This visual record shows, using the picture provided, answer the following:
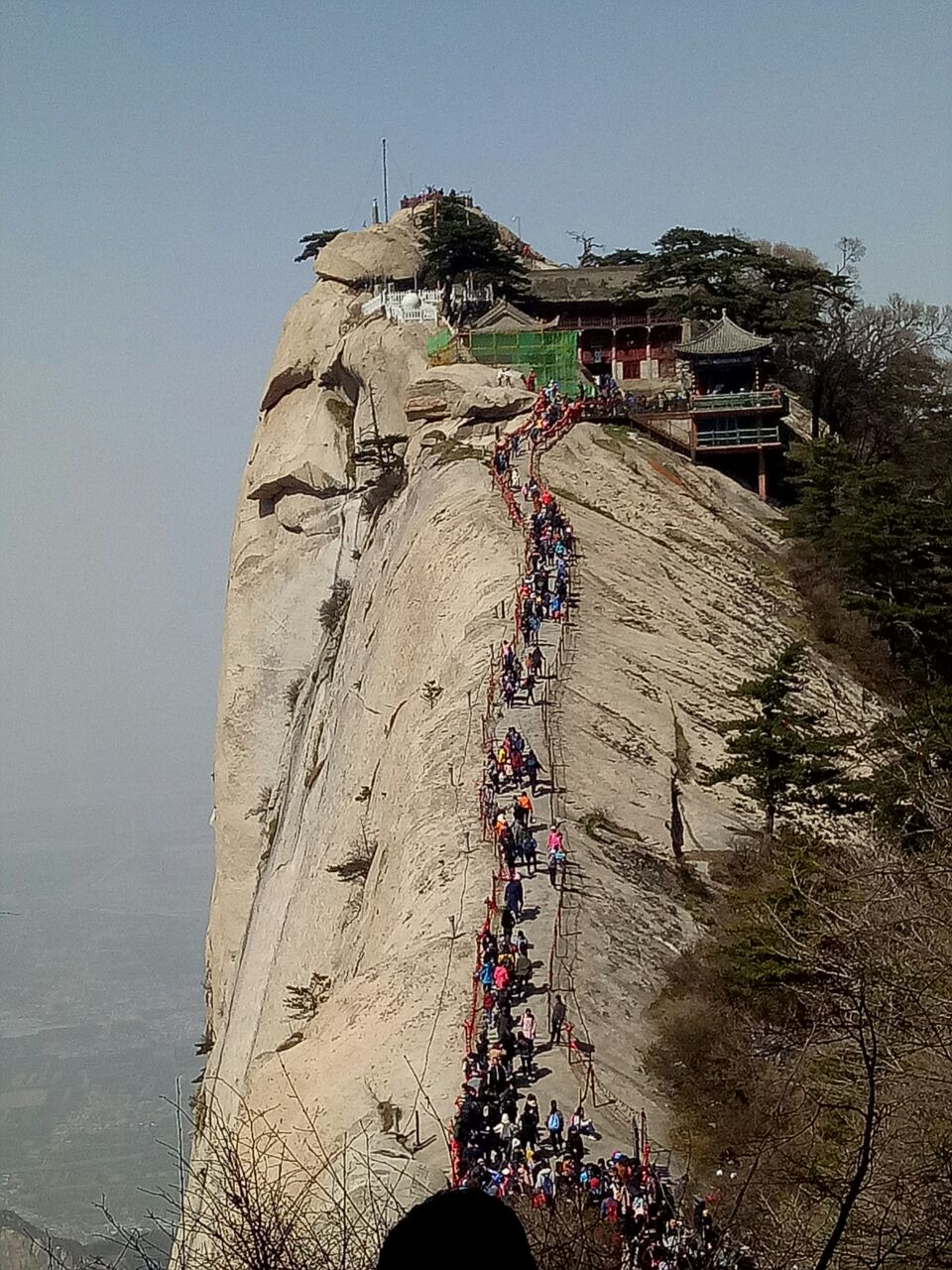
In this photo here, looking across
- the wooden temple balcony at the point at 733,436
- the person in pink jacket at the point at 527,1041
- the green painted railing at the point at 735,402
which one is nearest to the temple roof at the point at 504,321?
the green painted railing at the point at 735,402

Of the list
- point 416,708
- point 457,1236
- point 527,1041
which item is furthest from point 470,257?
point 457,1236

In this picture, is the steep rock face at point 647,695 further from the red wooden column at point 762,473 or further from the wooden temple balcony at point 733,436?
the wooden temple balcony at point 733,436

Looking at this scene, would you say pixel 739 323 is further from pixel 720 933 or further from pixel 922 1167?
pixel 922 1167

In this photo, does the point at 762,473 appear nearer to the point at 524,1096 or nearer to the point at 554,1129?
the point at 524,1096

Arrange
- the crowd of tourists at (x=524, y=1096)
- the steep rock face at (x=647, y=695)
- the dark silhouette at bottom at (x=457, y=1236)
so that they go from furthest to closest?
the steep rock face at (x=647, y=695)
the crowd of tourists at (x=524, y=1096)
the dark silhouette at bottom at (x=457, y=1236)

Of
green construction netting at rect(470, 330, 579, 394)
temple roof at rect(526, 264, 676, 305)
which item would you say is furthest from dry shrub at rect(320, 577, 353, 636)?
temple roof at rect(526, 264, 676, 305)

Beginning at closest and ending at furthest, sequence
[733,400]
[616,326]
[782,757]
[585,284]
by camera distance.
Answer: [782,757]
[733,400]
[616,326]
[585,284]

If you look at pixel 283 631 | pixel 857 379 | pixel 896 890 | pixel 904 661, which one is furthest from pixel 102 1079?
pixel 896 890
